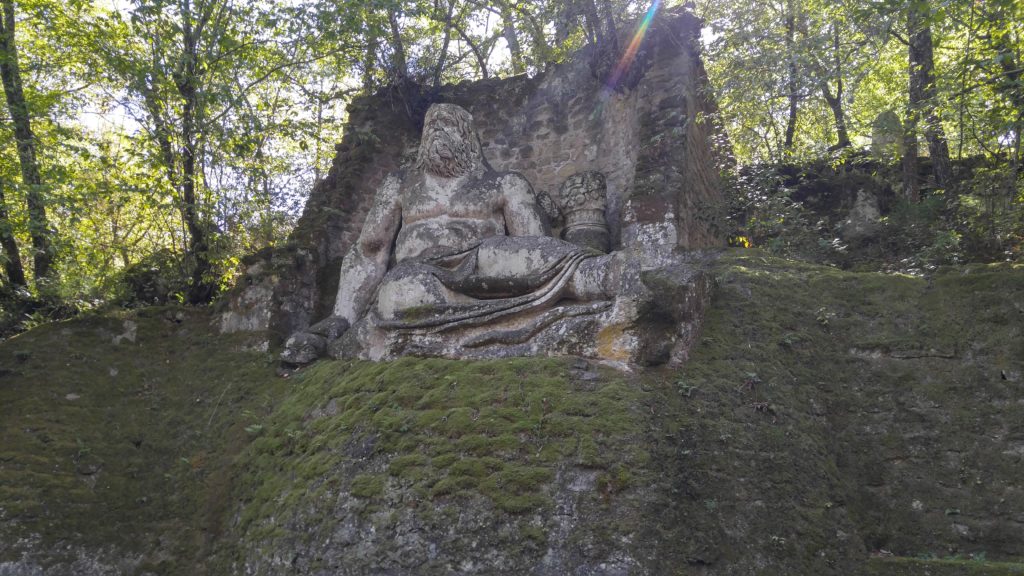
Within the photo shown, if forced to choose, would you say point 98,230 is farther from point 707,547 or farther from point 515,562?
point 707,547

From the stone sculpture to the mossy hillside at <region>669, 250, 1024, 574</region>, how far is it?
806 millimetres

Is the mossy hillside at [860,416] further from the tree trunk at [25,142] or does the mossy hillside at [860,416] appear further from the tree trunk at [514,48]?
the tree trunk at [514,48]

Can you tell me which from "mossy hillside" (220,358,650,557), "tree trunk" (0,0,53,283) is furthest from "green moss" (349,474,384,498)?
"tree trunk" (0,0,53,283)

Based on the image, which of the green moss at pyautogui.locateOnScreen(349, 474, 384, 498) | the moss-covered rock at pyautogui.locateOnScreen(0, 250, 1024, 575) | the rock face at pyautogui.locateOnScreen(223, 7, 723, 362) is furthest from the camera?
the rock face at pyautogui.locateOnScreen(223, 7, 723, 362)

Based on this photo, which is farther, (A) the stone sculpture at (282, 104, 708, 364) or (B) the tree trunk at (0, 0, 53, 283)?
(B) the tree trunk at (0, 0, 53, 283)

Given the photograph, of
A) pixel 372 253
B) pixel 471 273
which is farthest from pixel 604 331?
pixel 372 253

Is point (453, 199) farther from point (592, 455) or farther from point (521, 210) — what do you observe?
point (592, 455)

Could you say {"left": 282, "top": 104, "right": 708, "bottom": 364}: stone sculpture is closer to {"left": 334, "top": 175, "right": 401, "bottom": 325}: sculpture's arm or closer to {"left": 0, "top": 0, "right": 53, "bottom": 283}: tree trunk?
{"left": 334, "top": 175, "right": 401, "bottom": 325}: sculpture's arm

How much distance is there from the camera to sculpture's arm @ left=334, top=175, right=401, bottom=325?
6734 millimetres

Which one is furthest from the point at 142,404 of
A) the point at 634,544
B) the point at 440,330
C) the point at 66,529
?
the point at 634,544

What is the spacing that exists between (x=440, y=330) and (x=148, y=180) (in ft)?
14.8

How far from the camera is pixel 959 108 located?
23.7 ft

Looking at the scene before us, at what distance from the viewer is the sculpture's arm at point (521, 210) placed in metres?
6.45

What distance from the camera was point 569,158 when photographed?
358 inches
